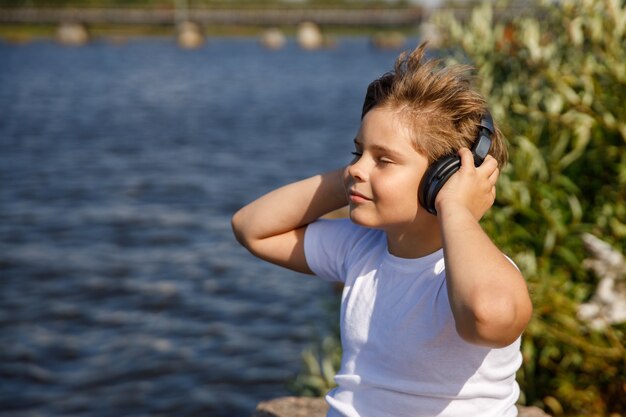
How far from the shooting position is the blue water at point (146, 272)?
686 centimetres

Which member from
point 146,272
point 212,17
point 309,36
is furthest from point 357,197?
point 212,17

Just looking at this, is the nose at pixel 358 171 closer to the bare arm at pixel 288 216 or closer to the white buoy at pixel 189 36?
the bare arm at pixel 288 216

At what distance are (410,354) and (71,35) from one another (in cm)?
8902

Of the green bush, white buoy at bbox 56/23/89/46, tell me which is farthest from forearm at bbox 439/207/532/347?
white buoy at bbox 56/23/89/46

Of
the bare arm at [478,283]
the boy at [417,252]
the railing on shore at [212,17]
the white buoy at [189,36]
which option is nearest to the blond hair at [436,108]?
the boy at [417,252]

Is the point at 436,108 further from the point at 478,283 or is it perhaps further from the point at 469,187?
the point at 478,283

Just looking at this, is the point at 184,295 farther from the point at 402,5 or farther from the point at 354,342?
the point at 402,5

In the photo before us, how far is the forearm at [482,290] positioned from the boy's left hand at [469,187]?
2.8 inches

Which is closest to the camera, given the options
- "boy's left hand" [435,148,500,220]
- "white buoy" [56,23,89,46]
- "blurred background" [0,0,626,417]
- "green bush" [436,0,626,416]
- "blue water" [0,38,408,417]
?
"boy's left hand" [435,148,500,220]

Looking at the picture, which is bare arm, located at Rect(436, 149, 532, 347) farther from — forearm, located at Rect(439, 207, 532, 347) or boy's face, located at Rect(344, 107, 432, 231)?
boy's face, located at Rect(344, 107, 432, 231)

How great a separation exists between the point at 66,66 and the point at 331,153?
36.0 metres

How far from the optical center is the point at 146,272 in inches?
379

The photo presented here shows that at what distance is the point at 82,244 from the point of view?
10.7 meters

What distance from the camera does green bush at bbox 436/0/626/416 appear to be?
3688 millimetres
